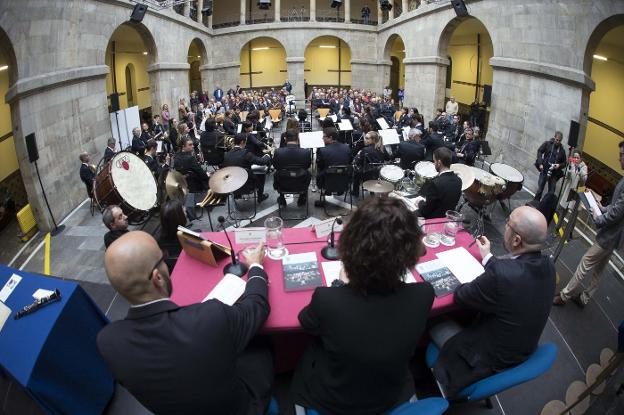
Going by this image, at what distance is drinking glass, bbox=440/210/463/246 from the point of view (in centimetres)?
348

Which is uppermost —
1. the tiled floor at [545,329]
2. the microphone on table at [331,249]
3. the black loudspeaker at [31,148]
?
the black loudspeaker at [31,148]

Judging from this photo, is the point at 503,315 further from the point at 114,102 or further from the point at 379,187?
the point at 114,102

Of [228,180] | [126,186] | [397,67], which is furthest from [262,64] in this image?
[228,180]

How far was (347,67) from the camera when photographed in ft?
95.0

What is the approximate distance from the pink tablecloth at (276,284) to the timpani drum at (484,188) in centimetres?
302

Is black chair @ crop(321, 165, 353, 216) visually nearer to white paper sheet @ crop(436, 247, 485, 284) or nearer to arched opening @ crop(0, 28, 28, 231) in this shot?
white paper sheet @ crop(436, 247, 485, 284)

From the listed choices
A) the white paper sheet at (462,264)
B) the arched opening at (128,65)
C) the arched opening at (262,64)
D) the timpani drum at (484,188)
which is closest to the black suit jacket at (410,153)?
the timpani drum at (484,188)

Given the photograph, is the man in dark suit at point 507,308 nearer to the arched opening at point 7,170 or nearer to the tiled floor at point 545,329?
the tiled floor at point 545,329

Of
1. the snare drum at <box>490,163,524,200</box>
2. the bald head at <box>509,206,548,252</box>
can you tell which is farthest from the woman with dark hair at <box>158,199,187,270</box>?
the snare drum at <box>490,163,524,200</box>

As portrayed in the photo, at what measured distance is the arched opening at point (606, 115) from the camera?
1007 centimetres

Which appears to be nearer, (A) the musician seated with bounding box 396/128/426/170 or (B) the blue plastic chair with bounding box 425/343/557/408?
(B) the blue plastic chair with bounding box 425/343/557/408

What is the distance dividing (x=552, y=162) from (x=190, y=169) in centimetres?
790

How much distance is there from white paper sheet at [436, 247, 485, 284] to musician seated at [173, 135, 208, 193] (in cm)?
542

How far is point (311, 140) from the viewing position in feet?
Answer: 25.3
